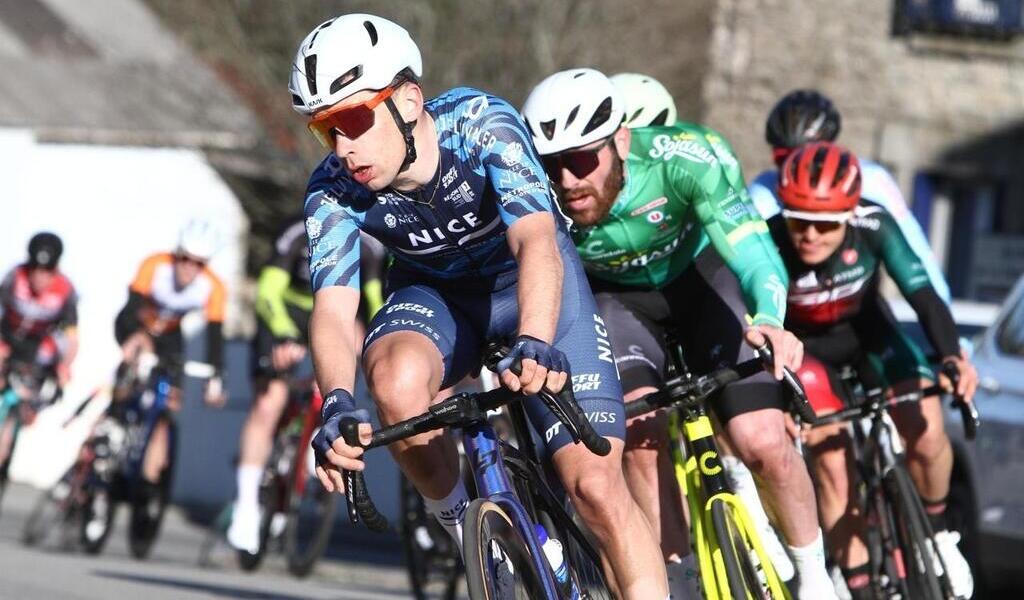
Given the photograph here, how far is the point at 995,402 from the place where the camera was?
10664 mm

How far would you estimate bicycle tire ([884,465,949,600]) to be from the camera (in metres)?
7.73

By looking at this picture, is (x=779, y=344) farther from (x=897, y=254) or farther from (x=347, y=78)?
(x=897, y=254)

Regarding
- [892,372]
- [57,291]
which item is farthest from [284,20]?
[892,372]

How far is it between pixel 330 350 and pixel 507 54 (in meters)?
17.9

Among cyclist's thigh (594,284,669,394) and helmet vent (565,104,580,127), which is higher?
helmet vent (565,104,580,127)

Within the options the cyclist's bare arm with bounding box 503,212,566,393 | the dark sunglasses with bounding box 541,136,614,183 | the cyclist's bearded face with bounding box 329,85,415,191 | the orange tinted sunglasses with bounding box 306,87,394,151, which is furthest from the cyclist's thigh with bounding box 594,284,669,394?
the orange tinted sunglasses with bounding box 306,87,394,151

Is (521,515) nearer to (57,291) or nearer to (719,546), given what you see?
(719,546)

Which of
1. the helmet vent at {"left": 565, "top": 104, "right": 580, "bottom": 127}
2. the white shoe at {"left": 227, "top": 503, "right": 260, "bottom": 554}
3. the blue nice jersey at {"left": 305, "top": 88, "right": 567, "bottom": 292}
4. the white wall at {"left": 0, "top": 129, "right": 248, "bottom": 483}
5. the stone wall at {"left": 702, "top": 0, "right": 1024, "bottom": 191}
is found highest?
the stone wall at {"left": 702, "top": 0, "right": 1024, "bottom": 191}

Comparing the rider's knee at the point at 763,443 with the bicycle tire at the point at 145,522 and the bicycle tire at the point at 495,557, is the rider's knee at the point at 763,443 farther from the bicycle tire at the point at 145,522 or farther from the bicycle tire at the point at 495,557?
the bicycle tire at the point at 145,522

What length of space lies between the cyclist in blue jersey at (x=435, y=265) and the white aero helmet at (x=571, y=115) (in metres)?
0.48

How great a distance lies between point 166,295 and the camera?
1362 centimetres

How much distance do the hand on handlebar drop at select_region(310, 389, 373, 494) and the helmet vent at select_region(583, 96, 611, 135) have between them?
1.52 metres

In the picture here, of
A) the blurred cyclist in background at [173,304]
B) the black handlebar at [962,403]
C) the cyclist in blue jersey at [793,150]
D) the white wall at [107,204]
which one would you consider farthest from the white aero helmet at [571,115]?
the white wall at [107,204]

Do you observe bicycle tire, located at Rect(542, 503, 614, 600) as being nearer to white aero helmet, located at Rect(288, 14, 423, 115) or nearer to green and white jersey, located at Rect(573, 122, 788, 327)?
green and white jersey, located at Rect(573, 122, 788, 327)
